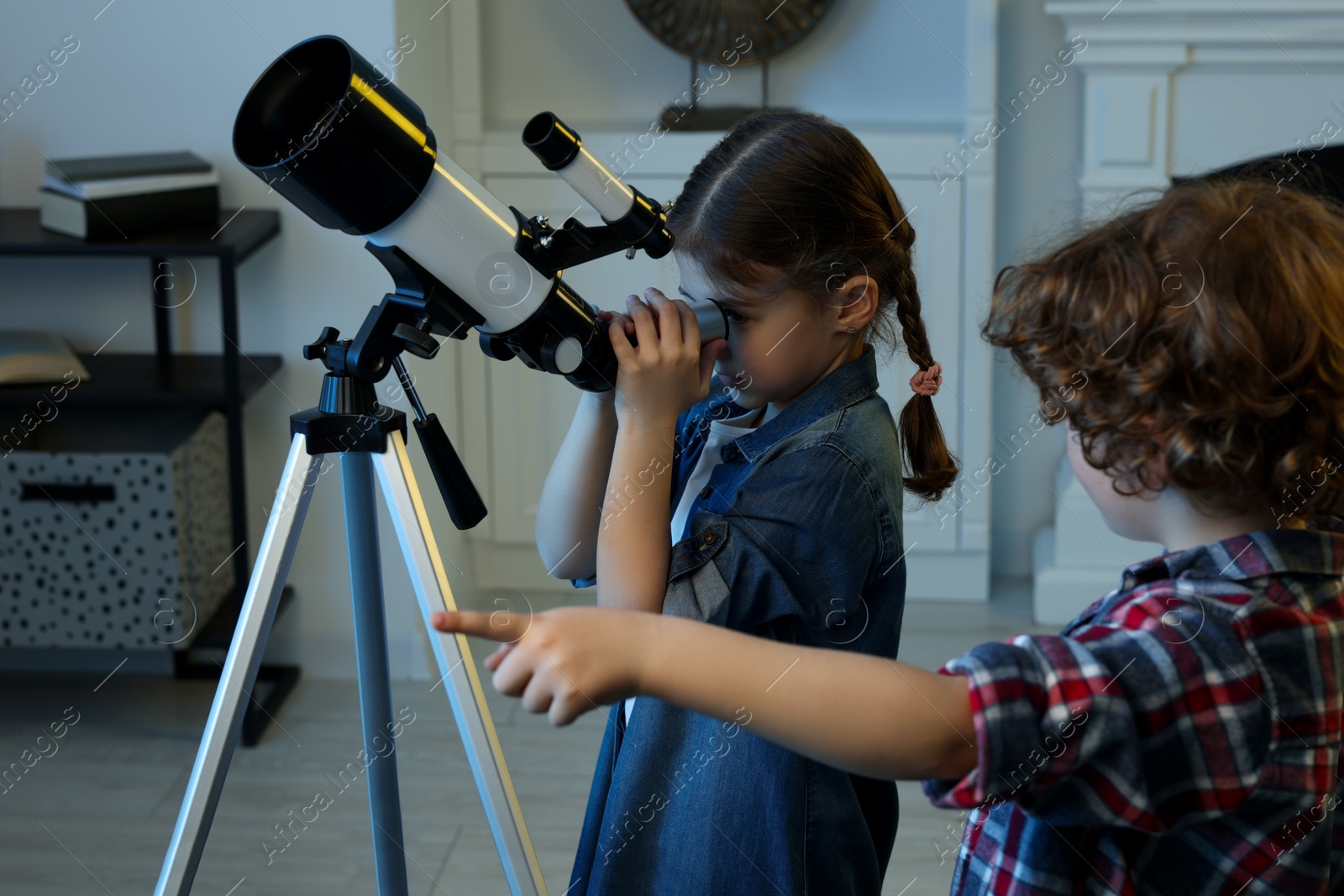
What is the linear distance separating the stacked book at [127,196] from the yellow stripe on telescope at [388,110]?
128cm

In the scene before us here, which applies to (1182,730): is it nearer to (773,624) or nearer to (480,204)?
(773,624)

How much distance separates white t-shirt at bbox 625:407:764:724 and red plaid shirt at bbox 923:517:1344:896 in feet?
1.30

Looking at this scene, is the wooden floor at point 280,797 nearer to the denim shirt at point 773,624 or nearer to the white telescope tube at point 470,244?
the denim shirt at point 773,624

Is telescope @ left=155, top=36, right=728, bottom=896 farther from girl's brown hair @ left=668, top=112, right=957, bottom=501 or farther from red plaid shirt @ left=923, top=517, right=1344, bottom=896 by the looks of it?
red plaid shirt @ left=923, top=517, right=1344, bottom=896

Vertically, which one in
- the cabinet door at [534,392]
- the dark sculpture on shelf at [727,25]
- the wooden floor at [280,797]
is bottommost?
the wooden floor at [280,797]

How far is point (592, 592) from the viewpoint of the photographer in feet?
8.48

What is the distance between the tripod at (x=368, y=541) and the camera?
0.89m

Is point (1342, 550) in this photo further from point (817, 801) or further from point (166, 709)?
point (166, 709)

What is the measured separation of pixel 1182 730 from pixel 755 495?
0.38 m

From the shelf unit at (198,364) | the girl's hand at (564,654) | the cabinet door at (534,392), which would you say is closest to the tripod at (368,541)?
the girl's hand at (564,654)

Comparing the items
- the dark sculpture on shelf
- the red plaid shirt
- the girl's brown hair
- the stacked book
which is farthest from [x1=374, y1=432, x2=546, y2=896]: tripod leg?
the dark sculpture on shelf

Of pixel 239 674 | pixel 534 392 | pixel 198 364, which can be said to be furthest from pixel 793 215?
pixel 534 392

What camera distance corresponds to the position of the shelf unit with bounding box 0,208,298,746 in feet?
6.18

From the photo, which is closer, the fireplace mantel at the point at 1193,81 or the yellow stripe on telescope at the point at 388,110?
the yellow stripe on telescope at the point at 388,110
